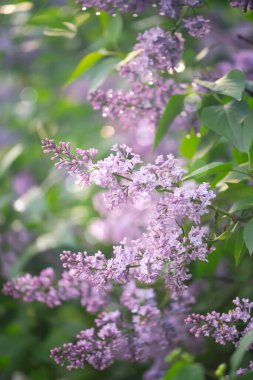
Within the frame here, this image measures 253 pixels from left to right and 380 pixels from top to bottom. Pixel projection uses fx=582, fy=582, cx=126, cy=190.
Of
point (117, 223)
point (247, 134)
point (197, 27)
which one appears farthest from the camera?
point (117, 223)

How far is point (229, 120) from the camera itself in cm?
126

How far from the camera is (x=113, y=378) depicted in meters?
2.09

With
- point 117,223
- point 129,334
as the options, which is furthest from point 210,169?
point 117,223

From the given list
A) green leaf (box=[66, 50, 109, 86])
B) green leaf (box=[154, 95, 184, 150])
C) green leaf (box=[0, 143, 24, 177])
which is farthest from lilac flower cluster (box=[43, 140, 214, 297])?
green leaf (box=[0, 143, 24, 177])

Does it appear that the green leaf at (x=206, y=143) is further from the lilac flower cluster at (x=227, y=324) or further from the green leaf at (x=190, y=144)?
the lilac flower cluster at (x=227, y=324)

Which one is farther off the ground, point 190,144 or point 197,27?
point 197,27

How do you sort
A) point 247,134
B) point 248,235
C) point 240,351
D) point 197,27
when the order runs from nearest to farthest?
point 240,351, point 248,235, point 247,134, point 197,27

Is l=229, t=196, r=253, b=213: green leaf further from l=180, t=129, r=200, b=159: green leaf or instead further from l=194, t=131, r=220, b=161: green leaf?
l=180, t=129, r=200, b=159: green leaf

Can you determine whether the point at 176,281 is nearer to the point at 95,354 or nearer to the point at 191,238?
the point at 191,238

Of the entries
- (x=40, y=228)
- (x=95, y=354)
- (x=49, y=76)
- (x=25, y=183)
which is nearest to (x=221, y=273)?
(x=40, y=228)

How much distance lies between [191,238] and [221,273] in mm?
1019

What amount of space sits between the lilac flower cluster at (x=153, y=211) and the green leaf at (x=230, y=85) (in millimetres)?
238

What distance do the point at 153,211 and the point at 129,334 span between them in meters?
0.39

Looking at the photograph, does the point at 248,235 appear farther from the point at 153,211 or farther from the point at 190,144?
the point at 190,144
